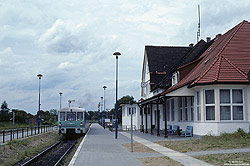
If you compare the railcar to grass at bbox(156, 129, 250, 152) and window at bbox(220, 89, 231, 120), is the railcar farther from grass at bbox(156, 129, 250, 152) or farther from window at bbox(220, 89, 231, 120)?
grass at bbox(156, 129, 250, 152)

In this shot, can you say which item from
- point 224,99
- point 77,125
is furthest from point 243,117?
point 77,125

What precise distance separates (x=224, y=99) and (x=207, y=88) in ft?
4.13

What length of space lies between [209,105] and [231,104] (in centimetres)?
135

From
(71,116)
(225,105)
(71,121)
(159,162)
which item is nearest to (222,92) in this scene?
(225,105)

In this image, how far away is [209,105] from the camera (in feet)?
68.7

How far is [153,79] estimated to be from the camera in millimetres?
39562

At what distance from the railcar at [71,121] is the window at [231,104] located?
1510 cm

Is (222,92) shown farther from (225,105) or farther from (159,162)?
(159,162)

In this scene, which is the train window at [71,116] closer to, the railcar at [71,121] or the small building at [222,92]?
the railcar at [71,121]

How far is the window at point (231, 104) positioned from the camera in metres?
20.5

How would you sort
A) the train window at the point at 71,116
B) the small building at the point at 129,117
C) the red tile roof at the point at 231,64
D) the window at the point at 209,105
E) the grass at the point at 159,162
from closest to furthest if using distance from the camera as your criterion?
1. the grass at the point at 159,162
2. the red tile roof at the point at 231,64
3. the window at the point at 209,105
4. the train window at the point at 71,116
5. the small building at the point at 129,117

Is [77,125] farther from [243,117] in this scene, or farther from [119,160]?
[119,160]

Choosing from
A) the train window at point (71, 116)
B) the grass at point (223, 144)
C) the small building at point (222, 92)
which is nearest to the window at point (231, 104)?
the small building at point (222, 92)

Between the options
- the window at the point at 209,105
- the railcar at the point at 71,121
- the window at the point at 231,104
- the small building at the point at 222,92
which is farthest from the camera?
the railcar at the point at 71,121
